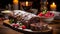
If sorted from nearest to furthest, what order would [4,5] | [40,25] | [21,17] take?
[40,25] → [21,17] → [4,5]

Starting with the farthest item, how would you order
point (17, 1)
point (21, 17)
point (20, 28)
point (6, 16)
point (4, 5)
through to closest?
1. point (4, 5)
2. point (17, 1)
3. point (6, 16)
4. point (21, 17)
5. point (20, 28)

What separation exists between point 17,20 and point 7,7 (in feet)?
13.8

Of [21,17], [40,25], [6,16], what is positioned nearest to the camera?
[40,25]

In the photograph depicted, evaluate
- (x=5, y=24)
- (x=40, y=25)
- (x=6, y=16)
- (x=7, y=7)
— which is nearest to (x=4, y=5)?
(x=7, y=7)

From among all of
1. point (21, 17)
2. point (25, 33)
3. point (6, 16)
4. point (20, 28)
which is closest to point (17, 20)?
point (21, 17)

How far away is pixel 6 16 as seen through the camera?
852 cm

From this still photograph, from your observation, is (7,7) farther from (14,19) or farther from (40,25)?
(40,25)

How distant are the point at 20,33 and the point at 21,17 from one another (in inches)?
43.7

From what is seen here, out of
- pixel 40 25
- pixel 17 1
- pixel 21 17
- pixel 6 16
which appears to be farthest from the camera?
pixel 17 1

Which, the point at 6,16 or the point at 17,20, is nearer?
the point at 17,20

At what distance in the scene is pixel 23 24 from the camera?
6.24 metres

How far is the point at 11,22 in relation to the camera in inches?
266

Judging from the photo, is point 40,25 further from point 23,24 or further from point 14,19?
point 14,19

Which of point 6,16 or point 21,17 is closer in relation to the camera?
point 21,17
